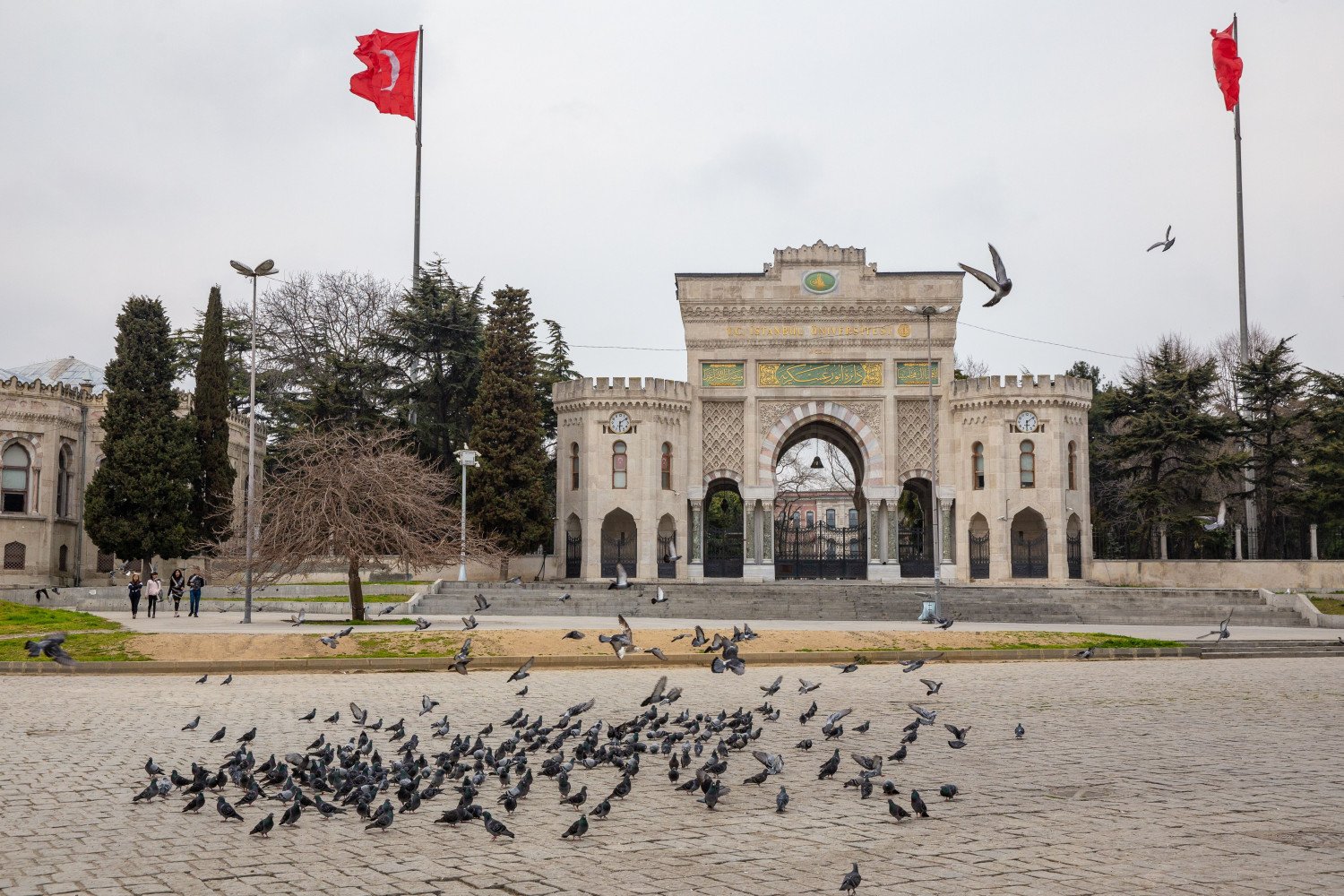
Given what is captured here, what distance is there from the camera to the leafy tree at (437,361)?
4784 cm

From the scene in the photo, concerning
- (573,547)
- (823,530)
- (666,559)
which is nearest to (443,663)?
(666,559)

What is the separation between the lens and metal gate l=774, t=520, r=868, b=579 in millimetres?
45000

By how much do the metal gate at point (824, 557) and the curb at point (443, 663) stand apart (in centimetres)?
2380

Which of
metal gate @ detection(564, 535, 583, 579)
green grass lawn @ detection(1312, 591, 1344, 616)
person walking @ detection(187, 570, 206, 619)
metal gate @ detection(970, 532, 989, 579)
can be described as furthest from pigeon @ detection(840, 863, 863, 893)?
metal gate @ detection(970, 532, 989, 579)

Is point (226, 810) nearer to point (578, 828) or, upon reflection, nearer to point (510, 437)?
point (578, 828)

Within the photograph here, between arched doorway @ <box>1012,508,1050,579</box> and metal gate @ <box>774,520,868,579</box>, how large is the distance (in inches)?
212

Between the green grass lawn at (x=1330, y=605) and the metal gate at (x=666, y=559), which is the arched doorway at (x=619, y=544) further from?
the green grass lawn at (x=1330, y=605)

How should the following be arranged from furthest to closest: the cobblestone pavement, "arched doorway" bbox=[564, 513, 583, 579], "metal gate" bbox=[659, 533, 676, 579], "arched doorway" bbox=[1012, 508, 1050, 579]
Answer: "arched doorway" bbox=[564, 513, 583, 579] < "metal gate" bbox=[659, 533, 676, 579] < "arched doorway" bbox=[1012, 508, 1050, 579] < the cobblestone pavement

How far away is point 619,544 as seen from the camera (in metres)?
44.2

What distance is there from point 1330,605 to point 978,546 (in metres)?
13.0

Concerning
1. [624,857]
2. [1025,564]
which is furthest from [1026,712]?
[1025,564]

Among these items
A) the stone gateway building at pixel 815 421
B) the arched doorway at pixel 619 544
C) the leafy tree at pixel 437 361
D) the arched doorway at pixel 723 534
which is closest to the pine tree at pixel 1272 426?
the stone gateway building at pixel 815 421

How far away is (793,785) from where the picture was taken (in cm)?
865

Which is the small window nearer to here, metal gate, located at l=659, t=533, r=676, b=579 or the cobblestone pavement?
metal gate, located at l=659, t=533, r=676, b=579
